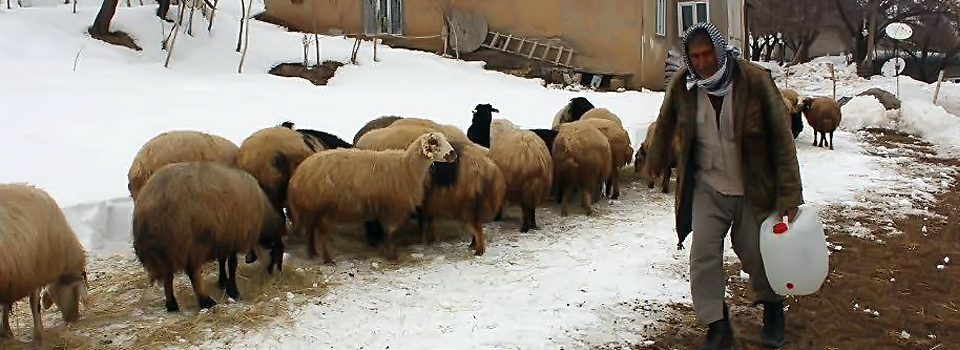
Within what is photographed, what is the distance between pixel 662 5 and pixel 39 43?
1736 cm

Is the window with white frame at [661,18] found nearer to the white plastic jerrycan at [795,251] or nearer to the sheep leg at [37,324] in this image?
the white plastic jerrycan at [795,251]

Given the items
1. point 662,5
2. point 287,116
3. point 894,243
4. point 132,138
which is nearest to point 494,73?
point 662,5

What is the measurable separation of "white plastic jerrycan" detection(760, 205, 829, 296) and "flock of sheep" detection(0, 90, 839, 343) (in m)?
2.99

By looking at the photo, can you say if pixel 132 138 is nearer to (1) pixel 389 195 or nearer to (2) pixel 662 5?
(1) pixel 389 195

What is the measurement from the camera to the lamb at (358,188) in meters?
6.21

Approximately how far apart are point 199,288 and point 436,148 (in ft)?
7.22

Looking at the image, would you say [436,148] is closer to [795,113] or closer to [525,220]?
[525,220]

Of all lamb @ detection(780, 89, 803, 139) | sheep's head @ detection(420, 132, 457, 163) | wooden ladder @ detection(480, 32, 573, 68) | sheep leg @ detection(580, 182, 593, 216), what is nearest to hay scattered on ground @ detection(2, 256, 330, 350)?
sheep's head @ detection(420, 132, 457, 163)

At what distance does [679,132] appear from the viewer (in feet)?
14.4

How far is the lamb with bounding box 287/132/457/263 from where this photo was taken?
6.21 metres

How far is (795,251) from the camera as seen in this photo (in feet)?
13.3

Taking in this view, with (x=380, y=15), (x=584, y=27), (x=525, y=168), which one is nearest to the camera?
(x=525, y=168)

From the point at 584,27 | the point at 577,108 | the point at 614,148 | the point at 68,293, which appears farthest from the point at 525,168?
the point at 584,27

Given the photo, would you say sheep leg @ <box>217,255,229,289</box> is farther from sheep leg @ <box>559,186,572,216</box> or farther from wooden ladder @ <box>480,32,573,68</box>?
wooden ladder @ <box>480,32,573,68</box>
